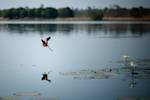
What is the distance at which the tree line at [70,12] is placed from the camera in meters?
3.46

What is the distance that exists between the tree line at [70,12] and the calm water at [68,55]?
0.09m

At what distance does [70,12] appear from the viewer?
11.5 feet

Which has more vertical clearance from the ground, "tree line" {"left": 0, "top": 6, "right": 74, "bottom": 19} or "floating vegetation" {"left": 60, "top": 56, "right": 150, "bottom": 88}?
"tree line" {"left": 0, "top": 6, "right": 74, "bottom": 19}

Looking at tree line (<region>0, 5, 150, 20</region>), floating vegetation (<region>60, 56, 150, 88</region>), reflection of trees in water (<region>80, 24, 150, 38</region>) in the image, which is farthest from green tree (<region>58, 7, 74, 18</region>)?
floating vegetation (<region>60, 56, 150, 88</region>)

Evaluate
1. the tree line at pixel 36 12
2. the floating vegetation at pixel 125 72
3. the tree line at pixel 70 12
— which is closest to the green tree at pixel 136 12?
the tree line at pixel 70 12

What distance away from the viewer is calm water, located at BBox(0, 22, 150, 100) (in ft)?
11.1

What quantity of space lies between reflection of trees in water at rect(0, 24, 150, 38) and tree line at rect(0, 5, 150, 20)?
0.09 meters

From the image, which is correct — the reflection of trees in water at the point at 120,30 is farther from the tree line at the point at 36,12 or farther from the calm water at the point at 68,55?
the tree line at the point at 36,12

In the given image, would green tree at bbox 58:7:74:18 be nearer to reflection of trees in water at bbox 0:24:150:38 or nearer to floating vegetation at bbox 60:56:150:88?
reflection of trees in water at bbox 0:24:150:38

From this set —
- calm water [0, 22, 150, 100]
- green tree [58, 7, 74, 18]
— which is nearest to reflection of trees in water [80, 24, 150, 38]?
calm water [0, 22, 150, 100]

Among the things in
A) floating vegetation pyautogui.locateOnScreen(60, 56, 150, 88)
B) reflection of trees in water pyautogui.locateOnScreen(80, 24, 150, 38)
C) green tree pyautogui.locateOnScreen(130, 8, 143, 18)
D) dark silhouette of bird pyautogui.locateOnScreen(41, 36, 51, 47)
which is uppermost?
green tree pyautogui.locateOnScreen(130, 8, 143, 18)

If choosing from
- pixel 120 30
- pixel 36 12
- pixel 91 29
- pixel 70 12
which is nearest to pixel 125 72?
pixel 120 30

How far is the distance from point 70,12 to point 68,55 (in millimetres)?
427

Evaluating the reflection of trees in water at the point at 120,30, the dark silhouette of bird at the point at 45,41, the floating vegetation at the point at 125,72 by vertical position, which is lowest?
the floating vegetation at the point at 125,72
